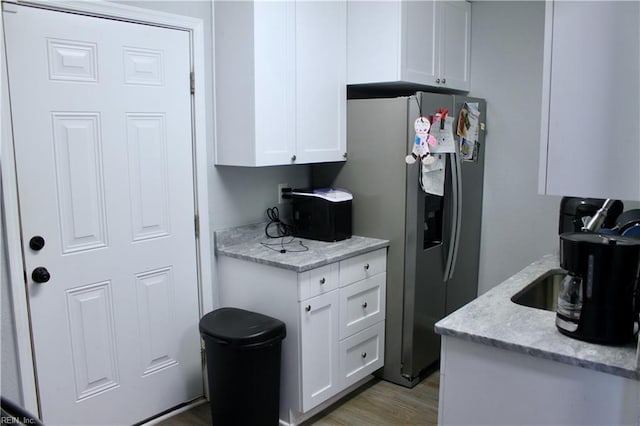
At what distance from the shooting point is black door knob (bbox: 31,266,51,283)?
2157 millimetres

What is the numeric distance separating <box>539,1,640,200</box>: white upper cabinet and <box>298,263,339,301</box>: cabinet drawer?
4.52ft

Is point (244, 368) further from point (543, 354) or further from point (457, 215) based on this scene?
point (457, 215)

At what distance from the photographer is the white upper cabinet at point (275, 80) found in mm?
2609

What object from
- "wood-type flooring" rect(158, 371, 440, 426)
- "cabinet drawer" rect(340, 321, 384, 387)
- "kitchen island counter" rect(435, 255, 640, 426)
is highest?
"kitchen island counter" rect(435, 255, 640, 426)

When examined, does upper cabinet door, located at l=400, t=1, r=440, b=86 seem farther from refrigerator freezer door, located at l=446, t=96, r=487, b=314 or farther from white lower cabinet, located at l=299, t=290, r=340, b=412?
white lower cabinet, located at l=299, t=290, r=340, b=412

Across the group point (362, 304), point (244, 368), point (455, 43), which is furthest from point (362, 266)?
point (455, 43)

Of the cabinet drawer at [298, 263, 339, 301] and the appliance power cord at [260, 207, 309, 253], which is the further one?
the appliance power cord at [260, 207, 309, 253]

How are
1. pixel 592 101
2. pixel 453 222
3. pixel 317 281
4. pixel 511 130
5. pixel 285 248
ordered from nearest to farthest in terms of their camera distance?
pixel 592 101
pixel 317 281
pixel 285 248
pixel 453 222
pixel 511 130

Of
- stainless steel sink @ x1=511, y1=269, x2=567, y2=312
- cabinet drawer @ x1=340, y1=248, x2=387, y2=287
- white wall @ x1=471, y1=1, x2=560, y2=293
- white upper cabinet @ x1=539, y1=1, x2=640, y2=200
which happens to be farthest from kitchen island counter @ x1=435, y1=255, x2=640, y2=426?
white wall @ x1=471, y1=1, x2=560, y2=293

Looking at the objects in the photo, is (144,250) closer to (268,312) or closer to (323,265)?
(268,312)

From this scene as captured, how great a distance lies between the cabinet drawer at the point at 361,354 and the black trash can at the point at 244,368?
484mm

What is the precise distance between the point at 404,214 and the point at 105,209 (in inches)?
62.6

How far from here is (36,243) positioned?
215cm

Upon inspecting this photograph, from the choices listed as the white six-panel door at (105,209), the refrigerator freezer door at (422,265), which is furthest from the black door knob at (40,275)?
the refrigerator freezer door at (422,265)
